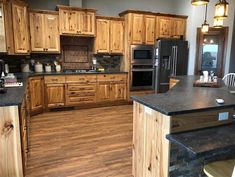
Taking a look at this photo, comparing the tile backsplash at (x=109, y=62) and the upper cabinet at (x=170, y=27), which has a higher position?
the upper cabinet at (x=170, y=27)

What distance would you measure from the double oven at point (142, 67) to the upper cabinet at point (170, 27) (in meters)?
0.56

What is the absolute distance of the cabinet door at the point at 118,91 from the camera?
17.7 ft

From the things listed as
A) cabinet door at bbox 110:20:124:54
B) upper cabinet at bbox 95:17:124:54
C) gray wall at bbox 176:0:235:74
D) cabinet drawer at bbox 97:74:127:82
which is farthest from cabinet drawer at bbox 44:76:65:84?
gray wall at bbox 176:0:235:74

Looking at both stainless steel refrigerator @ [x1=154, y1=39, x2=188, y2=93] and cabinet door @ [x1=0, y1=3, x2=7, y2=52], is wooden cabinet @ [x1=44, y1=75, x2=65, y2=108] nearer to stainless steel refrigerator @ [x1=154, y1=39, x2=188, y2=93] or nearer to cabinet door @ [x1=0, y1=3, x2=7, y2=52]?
cabinet door @ [x1=0, y1=3, x2=7, y2=52]

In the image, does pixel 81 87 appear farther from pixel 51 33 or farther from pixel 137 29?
pixel 137 29

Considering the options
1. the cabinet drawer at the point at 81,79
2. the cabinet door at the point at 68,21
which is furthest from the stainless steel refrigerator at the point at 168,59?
the cabinet door at the point at 68,21

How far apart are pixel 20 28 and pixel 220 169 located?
434cm

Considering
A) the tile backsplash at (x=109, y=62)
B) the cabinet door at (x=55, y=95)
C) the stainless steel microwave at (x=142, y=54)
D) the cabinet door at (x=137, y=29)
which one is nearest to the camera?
the cabinet door at (x=55, y=95)

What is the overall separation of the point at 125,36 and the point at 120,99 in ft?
5.66

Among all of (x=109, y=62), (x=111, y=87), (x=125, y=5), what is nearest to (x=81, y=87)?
(x=111, y=87)

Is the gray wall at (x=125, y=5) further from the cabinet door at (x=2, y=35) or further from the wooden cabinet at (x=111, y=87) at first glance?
the cabinet door at (x=2, y=35)

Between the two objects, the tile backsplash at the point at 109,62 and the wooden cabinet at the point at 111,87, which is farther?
the tile backsplash at the point at 109,62

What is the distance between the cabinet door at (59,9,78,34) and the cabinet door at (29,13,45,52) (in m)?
0.43

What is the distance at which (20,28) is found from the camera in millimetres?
4242
